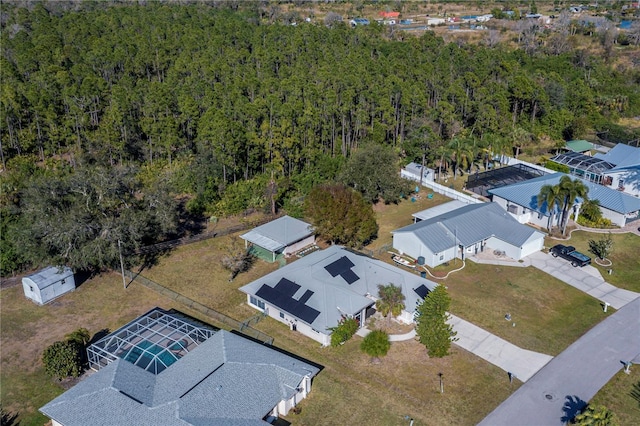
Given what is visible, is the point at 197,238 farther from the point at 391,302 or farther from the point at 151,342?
the point at 391,302

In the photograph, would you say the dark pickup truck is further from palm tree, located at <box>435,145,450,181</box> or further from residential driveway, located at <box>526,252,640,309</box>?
palm tree, located at <box>435,145,450,181</box>

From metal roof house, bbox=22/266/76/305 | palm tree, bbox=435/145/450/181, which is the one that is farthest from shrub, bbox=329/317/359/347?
palm tree, bbox=435/145/450/181

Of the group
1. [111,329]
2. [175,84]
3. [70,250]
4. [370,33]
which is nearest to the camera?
[111,329]

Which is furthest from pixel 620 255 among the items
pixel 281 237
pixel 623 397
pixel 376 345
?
pixel 281 237

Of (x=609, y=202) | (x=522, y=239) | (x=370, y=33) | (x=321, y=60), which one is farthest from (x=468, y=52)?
(x=522, y=239)

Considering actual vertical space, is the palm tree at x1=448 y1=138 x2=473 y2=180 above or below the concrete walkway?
above

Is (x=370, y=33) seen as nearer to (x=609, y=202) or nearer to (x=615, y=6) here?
(x=609, y=202)
